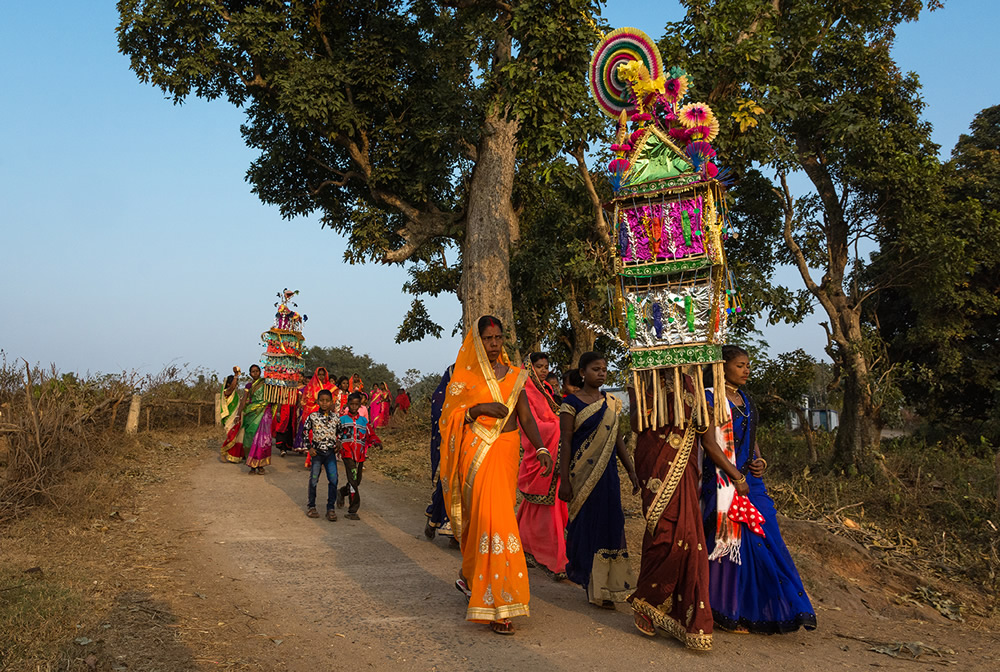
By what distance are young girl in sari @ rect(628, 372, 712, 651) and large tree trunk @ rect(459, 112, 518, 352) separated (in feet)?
25.0

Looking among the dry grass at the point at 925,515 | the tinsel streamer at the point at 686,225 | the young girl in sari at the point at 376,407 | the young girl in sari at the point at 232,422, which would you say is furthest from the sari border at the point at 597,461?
the young girl in sari at the point at 376,407

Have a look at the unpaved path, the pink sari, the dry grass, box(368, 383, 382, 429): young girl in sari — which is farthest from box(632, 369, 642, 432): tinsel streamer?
box(368, 383, 382, 429): young girl in sari

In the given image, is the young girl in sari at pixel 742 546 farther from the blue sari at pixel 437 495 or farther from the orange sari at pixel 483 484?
the blue sari at pixel 437 495

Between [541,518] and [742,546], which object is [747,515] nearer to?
[742,546]

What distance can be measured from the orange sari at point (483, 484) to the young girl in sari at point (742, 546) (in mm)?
1297

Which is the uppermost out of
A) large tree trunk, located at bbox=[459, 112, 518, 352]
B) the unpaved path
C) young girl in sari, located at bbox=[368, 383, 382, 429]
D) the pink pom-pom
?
large tree trunk, located at bbox=[459, 112, 518, 352]

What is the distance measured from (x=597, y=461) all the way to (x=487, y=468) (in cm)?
123

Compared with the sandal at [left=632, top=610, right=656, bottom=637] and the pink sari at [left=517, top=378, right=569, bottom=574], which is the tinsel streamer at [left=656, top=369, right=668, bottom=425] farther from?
the pink sari at [left=517, top=378, right=569, bottom=574]

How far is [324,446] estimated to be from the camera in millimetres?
9172

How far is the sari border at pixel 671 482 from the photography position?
4.82 metres

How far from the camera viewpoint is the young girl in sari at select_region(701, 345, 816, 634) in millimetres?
4965

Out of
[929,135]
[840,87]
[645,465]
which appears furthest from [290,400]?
[929,135]

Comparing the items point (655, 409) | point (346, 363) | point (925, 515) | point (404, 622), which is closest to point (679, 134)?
point (655, 409)

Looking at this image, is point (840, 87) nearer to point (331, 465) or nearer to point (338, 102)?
point (338, 102)
